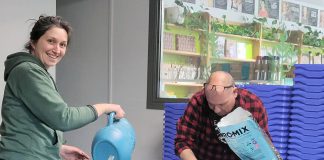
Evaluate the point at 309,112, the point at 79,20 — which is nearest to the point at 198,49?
the point at 79,20

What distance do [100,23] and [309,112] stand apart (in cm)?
210

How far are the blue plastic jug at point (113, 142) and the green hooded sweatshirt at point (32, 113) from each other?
73 millimetres

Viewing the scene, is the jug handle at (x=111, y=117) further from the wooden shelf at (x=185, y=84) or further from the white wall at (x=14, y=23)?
the wooden shelf at (x=185, y=84)

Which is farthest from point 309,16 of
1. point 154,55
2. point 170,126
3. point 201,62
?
point 170,126

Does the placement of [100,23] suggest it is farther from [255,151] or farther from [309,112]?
[255,151]

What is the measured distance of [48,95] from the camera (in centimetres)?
130

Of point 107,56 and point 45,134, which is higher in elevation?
point 107,56

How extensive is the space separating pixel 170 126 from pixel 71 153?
995mm

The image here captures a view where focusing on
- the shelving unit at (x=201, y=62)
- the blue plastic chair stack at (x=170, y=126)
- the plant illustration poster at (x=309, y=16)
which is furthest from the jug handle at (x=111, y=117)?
the plant illustration poster at (x=309, y=16)

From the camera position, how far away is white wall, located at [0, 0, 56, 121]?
251cm

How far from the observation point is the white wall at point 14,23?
99.0 inches

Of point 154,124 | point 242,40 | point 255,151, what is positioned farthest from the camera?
point 242,40

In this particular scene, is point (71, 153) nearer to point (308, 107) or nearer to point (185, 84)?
point (308, 107)

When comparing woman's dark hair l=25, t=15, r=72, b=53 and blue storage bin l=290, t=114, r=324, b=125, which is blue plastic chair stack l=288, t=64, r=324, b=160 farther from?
woman's dark hair l=25, t=15, r=72, b=53
